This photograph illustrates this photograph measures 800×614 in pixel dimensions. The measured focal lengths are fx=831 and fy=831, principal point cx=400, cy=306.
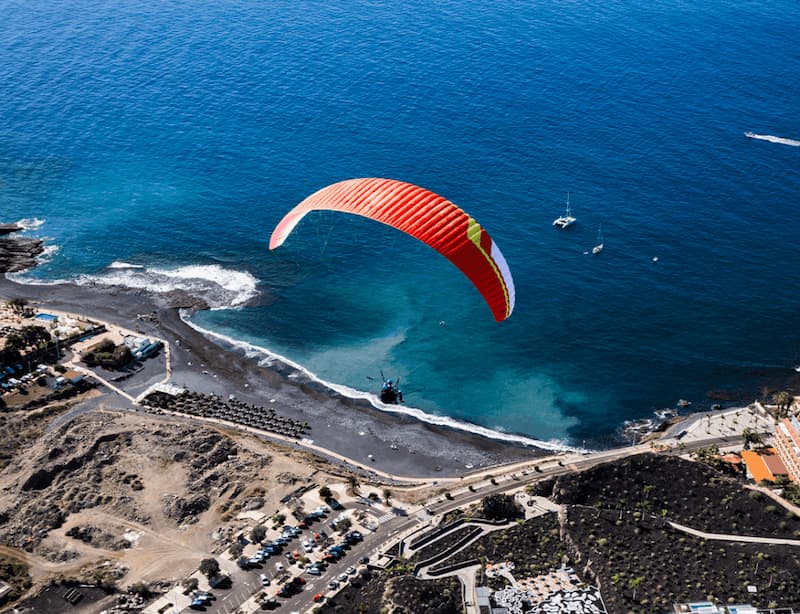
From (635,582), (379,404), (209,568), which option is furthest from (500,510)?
(379,404)

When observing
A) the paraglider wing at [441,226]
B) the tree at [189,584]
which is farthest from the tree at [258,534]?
the paraglider wing at [441,226]

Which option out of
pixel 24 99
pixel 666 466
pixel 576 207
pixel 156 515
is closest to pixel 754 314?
pixel 576 207

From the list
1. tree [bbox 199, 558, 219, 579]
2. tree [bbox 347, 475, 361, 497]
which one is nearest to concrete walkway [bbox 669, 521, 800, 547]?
tree [bbox 347, 475, 361, 497]

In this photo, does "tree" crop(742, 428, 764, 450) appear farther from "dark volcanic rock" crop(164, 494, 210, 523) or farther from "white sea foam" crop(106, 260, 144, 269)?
"white sea foam" crop(106, 260, 144, 269)

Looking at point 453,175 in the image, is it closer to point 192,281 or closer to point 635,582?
point 192,281

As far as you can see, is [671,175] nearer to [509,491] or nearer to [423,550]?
[509,491]

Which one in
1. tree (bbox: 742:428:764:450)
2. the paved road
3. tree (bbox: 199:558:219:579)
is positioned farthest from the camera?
tree (bbox: 742:428:764:450)
